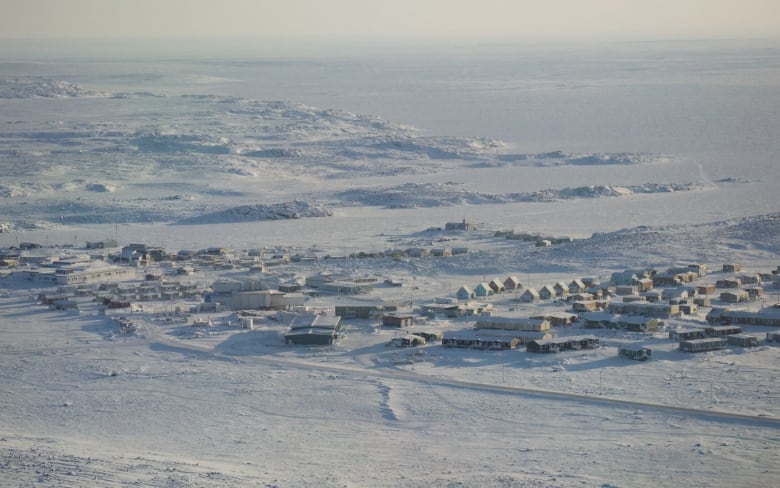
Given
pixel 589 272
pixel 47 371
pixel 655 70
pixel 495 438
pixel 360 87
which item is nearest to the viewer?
pixel 495 438

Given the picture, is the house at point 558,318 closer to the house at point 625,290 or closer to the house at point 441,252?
the house at point 625,290

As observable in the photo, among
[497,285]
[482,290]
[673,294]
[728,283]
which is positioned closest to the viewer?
[673,294]

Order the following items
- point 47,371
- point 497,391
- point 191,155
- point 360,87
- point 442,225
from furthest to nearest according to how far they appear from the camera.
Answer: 1. point 360,87
2. point 191,155
3. point 442,225
4. point 47,371
5. point 497,391

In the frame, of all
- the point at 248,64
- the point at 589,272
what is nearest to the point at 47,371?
the point at 589,272

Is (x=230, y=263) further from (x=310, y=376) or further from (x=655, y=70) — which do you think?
(x=655, y=70)

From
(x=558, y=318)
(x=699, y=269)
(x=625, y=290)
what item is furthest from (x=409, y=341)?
(x=699, y=269)

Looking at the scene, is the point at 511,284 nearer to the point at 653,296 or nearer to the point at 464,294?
the point at 464,294
